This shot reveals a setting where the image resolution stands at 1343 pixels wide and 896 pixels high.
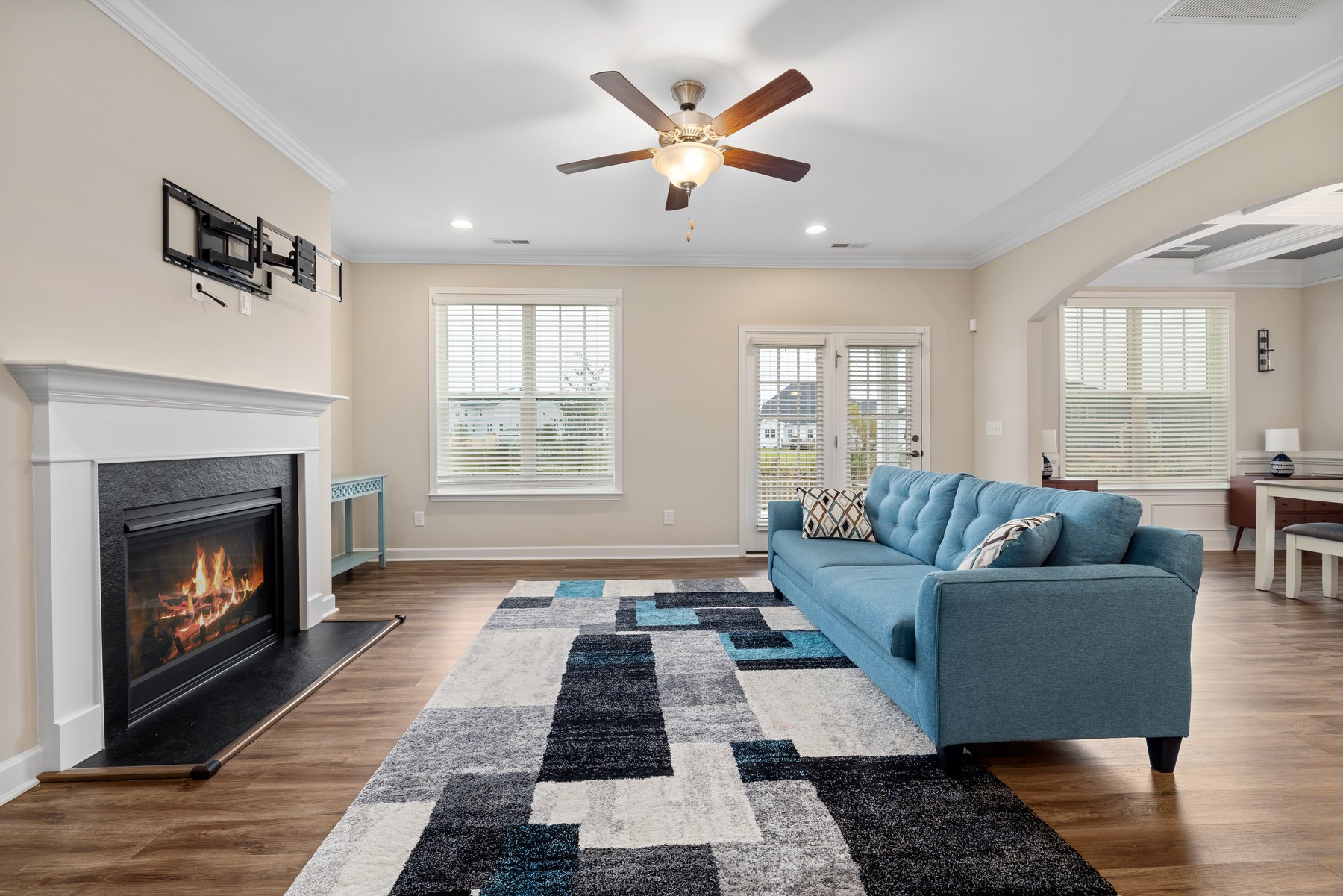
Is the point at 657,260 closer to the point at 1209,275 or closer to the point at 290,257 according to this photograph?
the point at 290,257

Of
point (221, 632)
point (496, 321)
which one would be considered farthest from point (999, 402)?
point (221, 632)

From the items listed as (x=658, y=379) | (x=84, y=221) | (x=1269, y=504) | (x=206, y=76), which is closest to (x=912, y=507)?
(x=658, y=379)

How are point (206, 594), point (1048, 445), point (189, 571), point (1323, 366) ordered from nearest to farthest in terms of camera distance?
1. point (189, 571)
2. point (206, 594)
3. point (1048, 445)
4. point (1323, 366)

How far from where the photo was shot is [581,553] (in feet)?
18.9

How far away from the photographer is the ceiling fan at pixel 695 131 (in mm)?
2492

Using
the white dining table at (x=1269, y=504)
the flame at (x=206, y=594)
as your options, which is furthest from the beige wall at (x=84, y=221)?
the white dining table at (x=1269, y=504)

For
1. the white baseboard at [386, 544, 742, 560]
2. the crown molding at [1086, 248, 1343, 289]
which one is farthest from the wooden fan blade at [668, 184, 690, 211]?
the crown molding at [1086, 248, 1343, 289]

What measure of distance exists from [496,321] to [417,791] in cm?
443

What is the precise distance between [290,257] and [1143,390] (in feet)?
23.9

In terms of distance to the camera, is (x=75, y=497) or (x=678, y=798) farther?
(x=75, y=497)

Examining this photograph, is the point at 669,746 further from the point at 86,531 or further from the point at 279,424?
the point at 279,424

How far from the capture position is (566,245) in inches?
215

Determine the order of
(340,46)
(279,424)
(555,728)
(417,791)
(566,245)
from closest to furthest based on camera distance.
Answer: (417,791) < (555,728) < (340,46) < (279,424) < (566,245)

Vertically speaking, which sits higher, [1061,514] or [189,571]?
[1061,514]
